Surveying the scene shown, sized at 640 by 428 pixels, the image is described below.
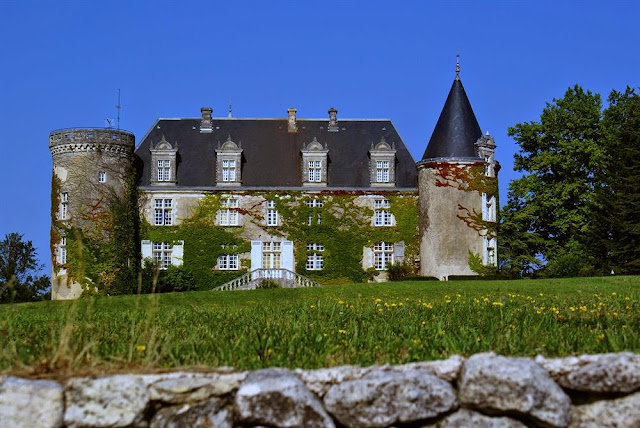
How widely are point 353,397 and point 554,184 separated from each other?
3885cm

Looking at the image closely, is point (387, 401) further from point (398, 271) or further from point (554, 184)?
point (554, 184)

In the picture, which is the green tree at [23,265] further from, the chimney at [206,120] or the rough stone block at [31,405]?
the rough stone block at [31,405]

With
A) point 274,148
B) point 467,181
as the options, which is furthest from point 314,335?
point 274,148

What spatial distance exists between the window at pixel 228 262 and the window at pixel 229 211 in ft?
5.25

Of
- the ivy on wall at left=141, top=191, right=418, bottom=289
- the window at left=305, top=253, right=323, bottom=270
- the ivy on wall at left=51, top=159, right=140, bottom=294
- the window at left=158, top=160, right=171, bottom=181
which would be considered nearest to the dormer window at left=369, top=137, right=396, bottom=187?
the ivy on wall at left=141, top=191, right=418, bottom=289

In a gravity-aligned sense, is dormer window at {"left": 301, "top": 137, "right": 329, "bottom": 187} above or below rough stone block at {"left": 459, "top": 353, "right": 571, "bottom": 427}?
above

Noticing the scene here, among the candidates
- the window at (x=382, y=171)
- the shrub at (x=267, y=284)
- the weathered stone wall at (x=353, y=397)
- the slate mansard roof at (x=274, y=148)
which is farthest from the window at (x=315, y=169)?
the weathered stone wall at (x=353, y=397)

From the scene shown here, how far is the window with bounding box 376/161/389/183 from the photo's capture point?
4178 centimetres

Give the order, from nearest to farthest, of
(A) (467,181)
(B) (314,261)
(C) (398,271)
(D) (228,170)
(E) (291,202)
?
1. (A) (467,181)
2. (C) (398,271)
3. (B) (314,261)
4. (E) (291,202)
5. (D) (228,170)

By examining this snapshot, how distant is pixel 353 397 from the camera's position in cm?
575

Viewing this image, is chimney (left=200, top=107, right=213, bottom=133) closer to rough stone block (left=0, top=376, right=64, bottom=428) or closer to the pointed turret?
the pointed turret

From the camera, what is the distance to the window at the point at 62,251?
39.4 m

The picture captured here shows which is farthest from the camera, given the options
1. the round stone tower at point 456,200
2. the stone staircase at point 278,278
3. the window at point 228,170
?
the window at point 228,170

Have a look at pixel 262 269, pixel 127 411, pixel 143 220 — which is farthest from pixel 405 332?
pixel 143 220
